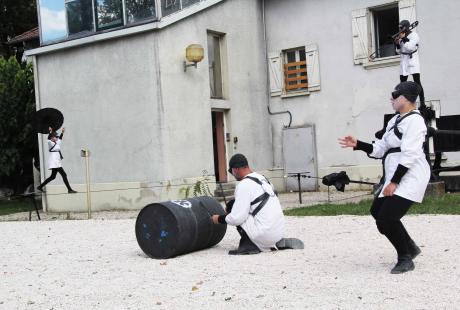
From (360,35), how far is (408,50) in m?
4.33

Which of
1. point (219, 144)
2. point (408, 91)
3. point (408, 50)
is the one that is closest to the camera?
point (408, 91)

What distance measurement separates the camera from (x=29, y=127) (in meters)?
20.2

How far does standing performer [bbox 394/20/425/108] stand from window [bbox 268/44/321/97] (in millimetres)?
5223

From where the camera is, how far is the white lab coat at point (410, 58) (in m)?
13.9

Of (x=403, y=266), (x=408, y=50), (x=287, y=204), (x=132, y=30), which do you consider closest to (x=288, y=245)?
(x=403, y=266)

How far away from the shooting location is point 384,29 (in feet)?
60.4

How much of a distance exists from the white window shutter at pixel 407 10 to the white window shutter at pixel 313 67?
263cm

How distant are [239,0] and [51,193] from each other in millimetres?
7579

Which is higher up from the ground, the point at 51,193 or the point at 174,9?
the point at 174,9

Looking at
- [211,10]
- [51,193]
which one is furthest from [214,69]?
[51,193]

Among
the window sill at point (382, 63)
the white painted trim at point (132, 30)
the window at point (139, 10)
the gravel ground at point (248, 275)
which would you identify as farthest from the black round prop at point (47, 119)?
the window sill at point (382, 63)

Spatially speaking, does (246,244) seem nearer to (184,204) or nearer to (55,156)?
(184,204)

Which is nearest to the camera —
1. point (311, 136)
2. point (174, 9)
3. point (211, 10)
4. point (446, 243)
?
point (446, 243)

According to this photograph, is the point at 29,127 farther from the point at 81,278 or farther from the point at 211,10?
the point at 81,278
